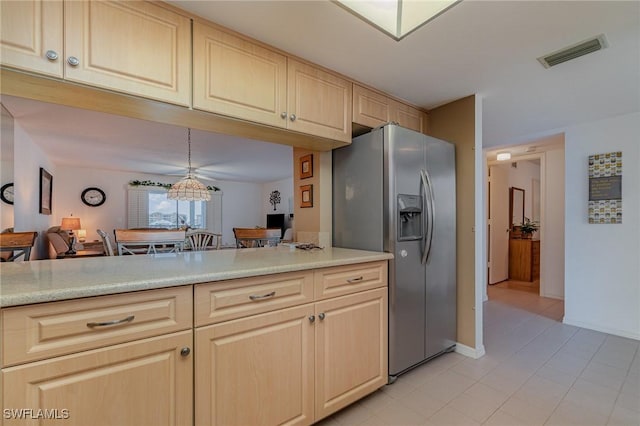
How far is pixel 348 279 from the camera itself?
1616 millimetres

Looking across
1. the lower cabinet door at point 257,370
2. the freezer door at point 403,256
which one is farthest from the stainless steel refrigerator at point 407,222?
the lower cabinet door at point 257,370

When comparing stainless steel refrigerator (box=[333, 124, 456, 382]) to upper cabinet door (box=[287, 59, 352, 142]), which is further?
stainless steel refrigerator (box=[333, 124, 456, 382])

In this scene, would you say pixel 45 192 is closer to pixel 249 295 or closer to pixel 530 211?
pixel 249 295

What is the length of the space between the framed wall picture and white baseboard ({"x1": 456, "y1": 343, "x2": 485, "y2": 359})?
644 cm

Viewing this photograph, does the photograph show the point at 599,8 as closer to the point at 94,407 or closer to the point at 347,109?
the point at 347,109

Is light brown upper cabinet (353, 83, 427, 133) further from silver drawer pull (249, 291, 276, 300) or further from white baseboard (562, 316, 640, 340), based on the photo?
white baseboard (562, 316, 640, 340)

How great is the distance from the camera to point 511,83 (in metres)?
2.12

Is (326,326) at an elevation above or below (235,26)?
below

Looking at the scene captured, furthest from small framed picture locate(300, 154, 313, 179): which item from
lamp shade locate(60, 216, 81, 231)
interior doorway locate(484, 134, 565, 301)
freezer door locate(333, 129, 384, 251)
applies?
lamp shade locate(60, 216, 81, 231)

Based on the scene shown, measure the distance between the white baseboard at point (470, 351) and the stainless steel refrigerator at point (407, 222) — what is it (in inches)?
2.7

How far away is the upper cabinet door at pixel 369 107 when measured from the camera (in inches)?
81.9

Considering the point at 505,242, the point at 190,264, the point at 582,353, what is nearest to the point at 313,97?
the point at 190,264

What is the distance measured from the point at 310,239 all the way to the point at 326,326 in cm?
89

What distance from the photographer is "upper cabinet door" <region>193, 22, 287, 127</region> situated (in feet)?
4.65
